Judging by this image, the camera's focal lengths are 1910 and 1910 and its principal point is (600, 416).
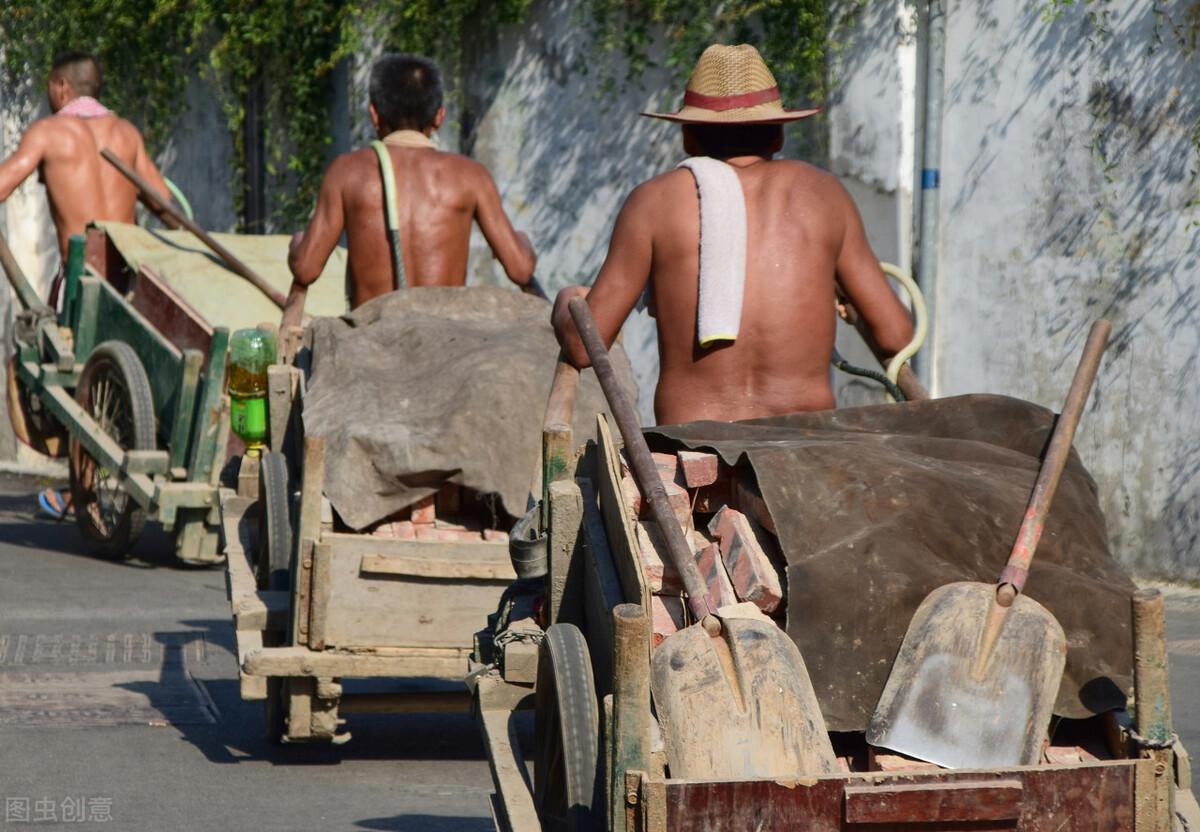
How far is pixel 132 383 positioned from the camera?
8578 millimetres

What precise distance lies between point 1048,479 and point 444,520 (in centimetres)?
271

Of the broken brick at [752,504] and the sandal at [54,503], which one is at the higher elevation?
the broken brick at [752,504]

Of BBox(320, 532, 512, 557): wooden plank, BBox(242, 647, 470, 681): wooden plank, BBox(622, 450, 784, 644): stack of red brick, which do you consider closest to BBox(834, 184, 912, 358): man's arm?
BBox(622, 450, 784, 644): stack of red brick

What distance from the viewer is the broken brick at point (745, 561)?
10.9 ft

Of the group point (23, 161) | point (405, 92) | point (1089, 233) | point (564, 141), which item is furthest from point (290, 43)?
point (1089, 233)

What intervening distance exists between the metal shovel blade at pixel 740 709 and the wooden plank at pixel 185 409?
5.43m

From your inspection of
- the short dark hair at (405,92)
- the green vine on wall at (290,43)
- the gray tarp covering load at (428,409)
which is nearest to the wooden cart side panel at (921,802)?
the gray tarp covering load at (428,409)

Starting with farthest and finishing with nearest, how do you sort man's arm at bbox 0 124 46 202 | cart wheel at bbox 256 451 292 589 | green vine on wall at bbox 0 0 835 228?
green vine on wall at bbox 0 0 835 228
man's arm at bbox 0 124 46 202
cart wheel at bbox 256 451 292 589

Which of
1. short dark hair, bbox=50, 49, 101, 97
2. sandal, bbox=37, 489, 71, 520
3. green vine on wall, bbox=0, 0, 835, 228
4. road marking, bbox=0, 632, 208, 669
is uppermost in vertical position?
green vine on wall, bbox=0, 0, 835, 228

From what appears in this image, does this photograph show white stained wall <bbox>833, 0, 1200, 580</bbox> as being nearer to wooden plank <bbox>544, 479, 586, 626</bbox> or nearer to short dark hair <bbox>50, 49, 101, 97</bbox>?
short dark hair <bbox>50, 49, 101, 97</bbox>

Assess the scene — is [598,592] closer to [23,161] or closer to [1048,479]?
[1048,479]

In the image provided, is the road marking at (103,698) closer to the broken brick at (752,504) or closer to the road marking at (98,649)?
the road marking at (98,649)

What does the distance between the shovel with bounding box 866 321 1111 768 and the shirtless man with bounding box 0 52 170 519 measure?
7220 mm

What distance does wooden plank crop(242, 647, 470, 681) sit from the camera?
523cm
